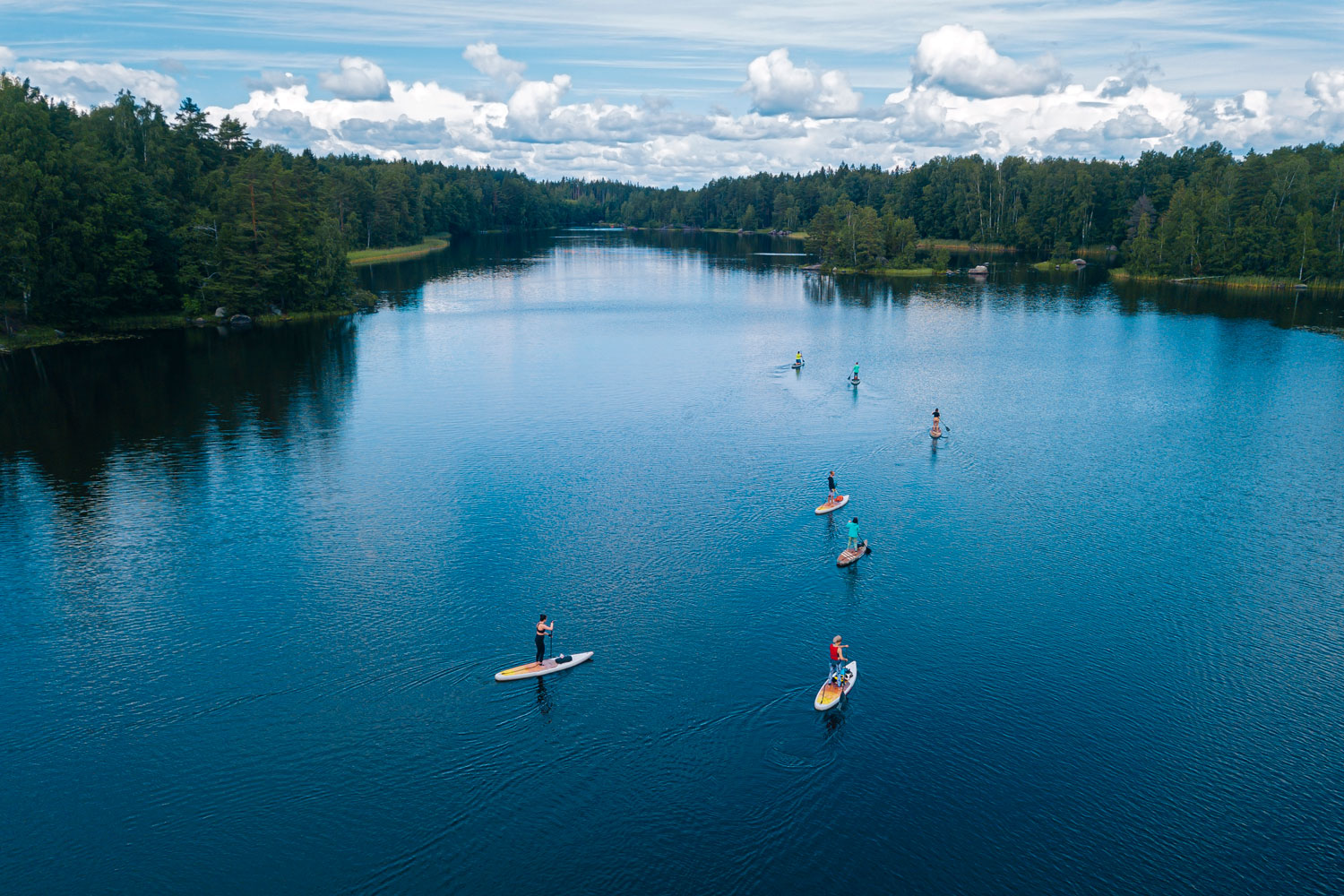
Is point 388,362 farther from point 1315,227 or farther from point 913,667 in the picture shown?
point 1315,227

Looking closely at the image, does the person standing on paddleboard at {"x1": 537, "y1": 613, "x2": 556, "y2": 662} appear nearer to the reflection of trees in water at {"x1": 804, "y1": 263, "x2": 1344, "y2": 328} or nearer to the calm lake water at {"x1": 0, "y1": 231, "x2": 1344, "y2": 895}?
the calm lake water at {"x1": 0, "y1": 231, "x2": 1344, "y2": 895}

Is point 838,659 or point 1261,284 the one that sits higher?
point 1261,284

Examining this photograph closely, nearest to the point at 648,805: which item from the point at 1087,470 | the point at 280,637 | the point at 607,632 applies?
the point at 607,632

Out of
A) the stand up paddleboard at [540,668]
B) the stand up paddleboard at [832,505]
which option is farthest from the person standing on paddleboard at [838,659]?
the stand up paddleboard at [832,505]

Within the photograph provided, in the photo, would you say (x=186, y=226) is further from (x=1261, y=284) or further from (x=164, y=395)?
(x=1261, y=284)

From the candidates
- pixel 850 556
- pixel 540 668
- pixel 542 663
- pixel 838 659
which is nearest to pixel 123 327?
pixel 542 663
